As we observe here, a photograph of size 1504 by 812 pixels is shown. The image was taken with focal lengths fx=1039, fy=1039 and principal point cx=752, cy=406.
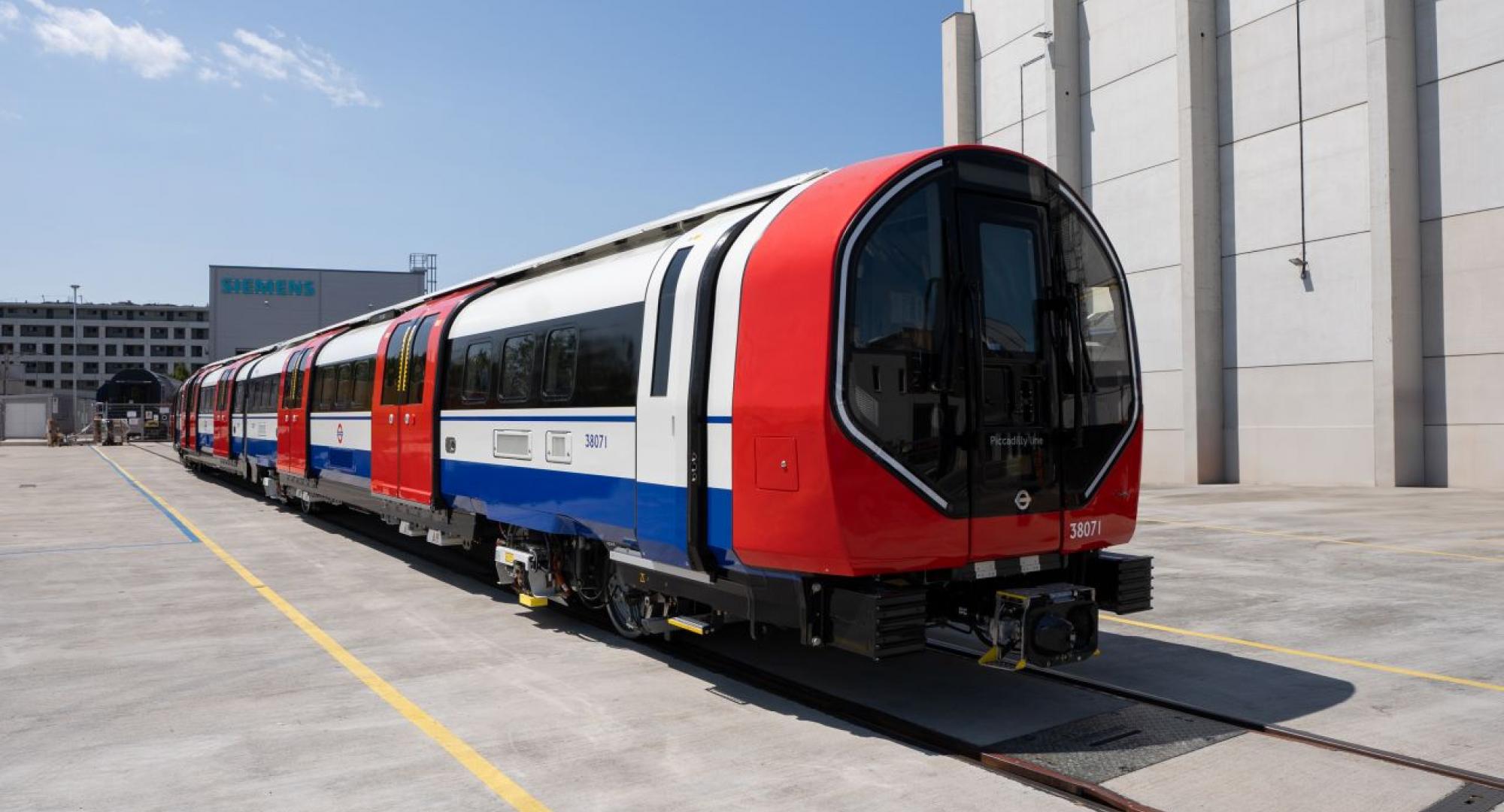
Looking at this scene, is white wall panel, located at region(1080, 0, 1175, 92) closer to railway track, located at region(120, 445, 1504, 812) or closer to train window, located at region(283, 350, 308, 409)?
train window, located at region(283, 350, 308, 409)

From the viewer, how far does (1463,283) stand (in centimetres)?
2109

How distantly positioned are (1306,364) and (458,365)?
20016mm

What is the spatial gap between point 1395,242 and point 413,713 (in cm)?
2207

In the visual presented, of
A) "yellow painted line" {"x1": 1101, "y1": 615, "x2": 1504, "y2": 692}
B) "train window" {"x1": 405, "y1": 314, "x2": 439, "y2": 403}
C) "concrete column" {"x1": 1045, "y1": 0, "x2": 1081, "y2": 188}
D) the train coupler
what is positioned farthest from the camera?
"concrete column" {"x1": 1045, "y1": 0, "x2": 1081, "y2": 188}

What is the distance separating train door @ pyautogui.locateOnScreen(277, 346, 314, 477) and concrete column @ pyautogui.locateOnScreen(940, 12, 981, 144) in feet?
68.3

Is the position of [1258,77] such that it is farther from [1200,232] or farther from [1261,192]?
[1200,232]

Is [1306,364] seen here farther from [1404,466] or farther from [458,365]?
[458,365]

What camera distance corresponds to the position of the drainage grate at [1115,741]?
5.18 metres

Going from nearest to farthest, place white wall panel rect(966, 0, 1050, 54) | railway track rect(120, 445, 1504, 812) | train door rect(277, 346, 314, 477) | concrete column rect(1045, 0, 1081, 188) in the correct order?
1. railway track rect(120, 445, 1504, 812)
2. train door rect(277, 346, 314, 477)
3. concrete column rect(1045, 0, 1081, 188)
4. white wall panel rect(966, 0, 1050, 54)

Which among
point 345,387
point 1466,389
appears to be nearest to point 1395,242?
point 1466,389

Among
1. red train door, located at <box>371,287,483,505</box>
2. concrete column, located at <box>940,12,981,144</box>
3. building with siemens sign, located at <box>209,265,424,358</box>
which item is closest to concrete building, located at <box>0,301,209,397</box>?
building with siemens sign, located at <box>209,265,424,358</box>

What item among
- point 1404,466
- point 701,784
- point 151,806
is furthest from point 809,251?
point 1404,466

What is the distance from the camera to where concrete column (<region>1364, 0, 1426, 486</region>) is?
21.3 meters

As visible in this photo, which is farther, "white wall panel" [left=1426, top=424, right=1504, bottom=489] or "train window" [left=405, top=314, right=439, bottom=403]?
"white wall panel" [left=1426, top=424, right=1504, bottom=489]
